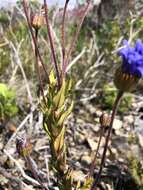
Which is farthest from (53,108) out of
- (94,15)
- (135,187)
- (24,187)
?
→ (94,15)

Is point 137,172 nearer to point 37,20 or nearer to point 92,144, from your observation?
point 92,144

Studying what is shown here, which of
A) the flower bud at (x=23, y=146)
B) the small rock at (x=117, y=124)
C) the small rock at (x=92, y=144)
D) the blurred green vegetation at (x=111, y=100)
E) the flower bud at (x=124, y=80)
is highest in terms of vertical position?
the flower bud at (x=124, y=80)

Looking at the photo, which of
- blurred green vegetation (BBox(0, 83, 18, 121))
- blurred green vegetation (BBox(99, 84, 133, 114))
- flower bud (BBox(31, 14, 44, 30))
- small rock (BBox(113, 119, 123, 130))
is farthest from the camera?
blurred green vegetation (BBox(99, 84, 133, 114))

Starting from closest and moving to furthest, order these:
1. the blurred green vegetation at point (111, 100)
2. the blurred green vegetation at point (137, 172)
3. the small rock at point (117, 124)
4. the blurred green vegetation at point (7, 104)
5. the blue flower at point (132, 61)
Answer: the blue flower at point (132, 61) → the blurred green vegetation at point (137, 172) → the blurred green vegetation at point (7, 104) → the small rock at point (117, 124) → the blurred green vegetation at point (111, 100)

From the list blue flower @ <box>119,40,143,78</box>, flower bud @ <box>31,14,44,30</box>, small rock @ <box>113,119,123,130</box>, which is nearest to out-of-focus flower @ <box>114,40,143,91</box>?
blue flower @ <box>119,40,143,78</box>

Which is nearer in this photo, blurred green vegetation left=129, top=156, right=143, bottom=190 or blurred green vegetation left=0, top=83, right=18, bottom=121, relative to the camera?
blurred green vegetation left=129, top=156, right=143, bottom=190

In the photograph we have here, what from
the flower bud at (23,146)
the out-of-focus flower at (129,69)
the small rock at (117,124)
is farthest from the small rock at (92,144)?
the out-of-focus flower at (129,69)

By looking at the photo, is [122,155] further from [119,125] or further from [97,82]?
[97,82]

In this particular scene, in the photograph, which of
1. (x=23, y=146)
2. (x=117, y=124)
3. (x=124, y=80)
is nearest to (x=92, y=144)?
(x=117, y=124)

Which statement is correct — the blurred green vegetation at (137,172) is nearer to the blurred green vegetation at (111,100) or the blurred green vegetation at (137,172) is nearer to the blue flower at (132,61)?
the blue flower at (132,61)

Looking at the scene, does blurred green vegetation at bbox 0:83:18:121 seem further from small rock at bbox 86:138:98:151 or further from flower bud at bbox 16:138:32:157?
flower bud at bbox 16:138:32:157
